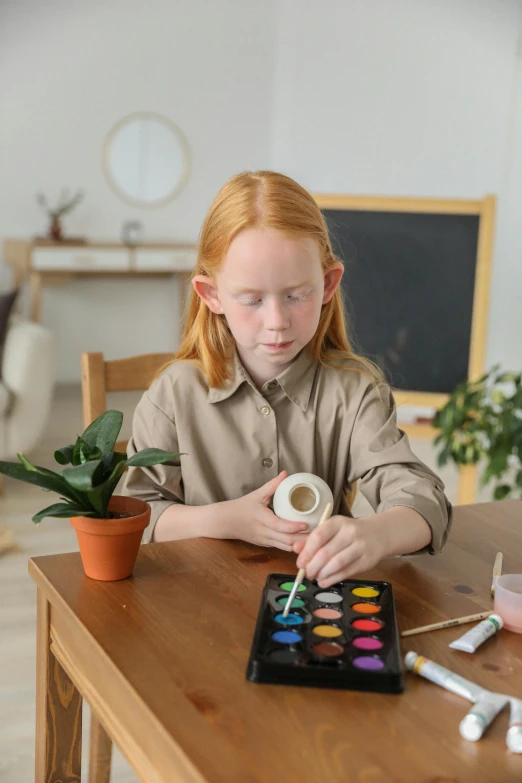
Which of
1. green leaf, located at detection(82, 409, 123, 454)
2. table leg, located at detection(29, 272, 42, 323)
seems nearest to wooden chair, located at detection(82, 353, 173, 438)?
green leaf, located at detection(82, 409, 123, 454)

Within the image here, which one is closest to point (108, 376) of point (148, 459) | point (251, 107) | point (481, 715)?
point (148, 459)

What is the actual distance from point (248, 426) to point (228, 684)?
1.90 ft

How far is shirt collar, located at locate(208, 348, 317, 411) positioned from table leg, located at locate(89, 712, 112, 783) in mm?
623

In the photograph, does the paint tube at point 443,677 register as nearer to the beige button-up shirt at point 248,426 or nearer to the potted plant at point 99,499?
the potted plant at point 99,499

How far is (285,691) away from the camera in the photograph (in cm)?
76

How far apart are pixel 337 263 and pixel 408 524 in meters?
0.40

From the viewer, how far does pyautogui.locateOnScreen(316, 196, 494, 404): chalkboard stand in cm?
371

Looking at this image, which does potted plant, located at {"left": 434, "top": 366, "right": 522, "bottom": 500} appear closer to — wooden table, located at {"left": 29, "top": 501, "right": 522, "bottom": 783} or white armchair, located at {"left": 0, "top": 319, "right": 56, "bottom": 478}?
wooden table, located at {"left": 29, "top": 501, "right": 522, "bottom": 783}

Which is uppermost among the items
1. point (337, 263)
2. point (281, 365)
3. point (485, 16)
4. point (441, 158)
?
point (485, 16)

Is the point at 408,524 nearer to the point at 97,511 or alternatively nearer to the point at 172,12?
the point at 97,511

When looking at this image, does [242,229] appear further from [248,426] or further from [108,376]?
[108,376]

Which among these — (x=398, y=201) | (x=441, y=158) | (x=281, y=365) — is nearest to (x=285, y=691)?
(x=281, y=365)

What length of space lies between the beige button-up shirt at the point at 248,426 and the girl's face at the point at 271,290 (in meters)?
0.13

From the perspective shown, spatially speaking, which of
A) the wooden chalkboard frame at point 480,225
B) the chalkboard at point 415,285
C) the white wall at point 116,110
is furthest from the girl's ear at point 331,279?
the white wall at point 116,110
